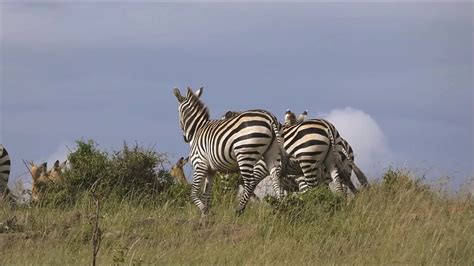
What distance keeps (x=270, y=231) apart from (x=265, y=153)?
116 inches

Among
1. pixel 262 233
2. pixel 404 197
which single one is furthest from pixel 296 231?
pixel 404 197

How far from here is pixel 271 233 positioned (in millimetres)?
10938

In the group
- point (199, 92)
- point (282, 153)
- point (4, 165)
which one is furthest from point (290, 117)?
point (4, 165)

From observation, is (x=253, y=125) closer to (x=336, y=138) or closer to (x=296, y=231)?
(x=336, y=138)

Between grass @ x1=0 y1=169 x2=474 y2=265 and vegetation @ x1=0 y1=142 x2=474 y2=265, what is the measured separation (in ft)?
0.05

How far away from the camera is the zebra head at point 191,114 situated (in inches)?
593

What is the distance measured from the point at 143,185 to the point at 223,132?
8.26ft

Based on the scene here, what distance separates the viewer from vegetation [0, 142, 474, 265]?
9641 millimetres

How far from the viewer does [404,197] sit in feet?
41.1

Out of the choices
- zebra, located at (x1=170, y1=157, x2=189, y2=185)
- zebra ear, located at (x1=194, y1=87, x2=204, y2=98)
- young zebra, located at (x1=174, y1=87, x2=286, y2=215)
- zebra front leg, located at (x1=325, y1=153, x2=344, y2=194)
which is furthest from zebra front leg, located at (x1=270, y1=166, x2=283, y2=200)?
zebra, located at (x1=170, y1=157, x2=189, y2=185)

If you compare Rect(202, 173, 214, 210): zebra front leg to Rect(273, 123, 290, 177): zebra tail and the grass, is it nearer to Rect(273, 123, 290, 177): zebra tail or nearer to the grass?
the grass

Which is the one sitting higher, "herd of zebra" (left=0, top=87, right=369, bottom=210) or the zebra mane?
the zebra mane

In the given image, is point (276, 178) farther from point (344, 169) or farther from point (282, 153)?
point (344, 169)

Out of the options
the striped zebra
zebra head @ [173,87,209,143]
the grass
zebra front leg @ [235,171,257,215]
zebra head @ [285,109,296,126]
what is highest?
zebra head @ [285,109,296,126]
